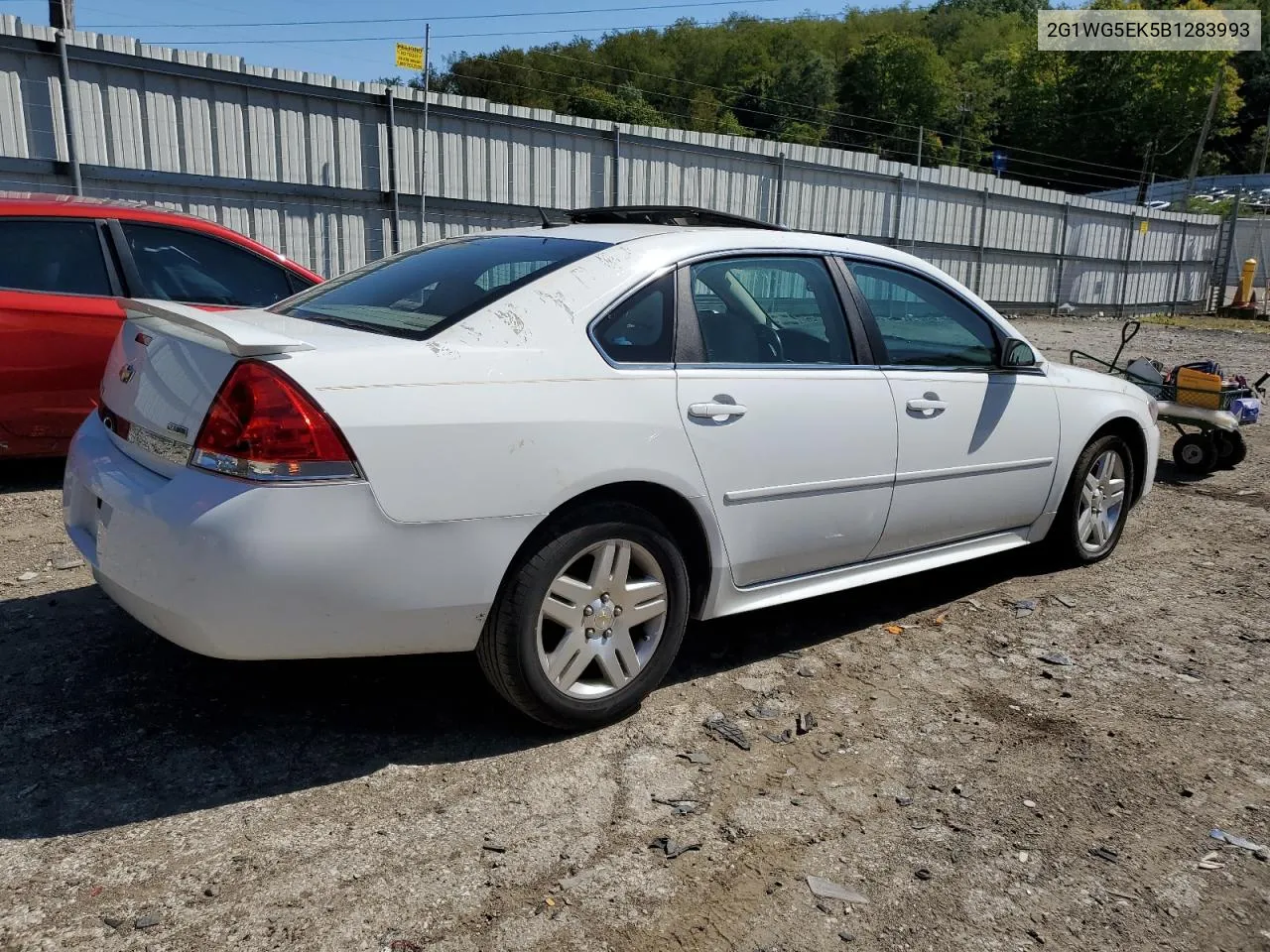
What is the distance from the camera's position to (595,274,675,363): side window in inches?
127

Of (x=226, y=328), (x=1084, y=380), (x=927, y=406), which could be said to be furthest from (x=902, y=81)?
(x=226, y=328)

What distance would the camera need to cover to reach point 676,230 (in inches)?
147

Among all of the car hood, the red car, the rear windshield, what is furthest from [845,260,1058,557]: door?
the red car

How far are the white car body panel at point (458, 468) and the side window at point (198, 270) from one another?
2.80 meters

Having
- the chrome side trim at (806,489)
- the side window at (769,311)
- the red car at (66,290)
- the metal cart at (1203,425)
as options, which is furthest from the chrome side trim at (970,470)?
the red car at (66,290)

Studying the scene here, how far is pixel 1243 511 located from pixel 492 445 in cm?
579

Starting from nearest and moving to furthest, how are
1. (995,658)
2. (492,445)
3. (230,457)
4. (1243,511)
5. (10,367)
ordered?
(230,457) → (492,445) → (995,658) → (10,367) → (1243,511)

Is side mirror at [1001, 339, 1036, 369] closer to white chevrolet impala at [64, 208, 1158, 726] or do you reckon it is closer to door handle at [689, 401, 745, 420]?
white chevrolet impala at [64, 208, 1158, 726]

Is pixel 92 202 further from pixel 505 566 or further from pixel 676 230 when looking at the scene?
pixel 505 566

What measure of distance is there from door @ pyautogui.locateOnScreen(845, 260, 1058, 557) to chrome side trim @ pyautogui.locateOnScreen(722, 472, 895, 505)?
0.17m

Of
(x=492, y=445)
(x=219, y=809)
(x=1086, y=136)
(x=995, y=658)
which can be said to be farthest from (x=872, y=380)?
(x=1086, y=136)

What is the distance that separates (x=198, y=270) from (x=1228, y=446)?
A: 23.8ft

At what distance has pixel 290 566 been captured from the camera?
2.63 m

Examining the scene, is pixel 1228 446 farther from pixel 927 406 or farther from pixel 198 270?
pixel 198 270
